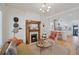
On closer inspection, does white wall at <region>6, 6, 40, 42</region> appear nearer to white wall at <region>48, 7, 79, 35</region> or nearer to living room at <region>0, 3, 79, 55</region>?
living room at <region>0, 3, 79, 55</region>

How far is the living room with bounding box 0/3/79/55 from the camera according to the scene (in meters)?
1.77

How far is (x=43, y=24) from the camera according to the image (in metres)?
1.78

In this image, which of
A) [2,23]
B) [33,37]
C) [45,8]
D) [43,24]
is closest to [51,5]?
[45,8]

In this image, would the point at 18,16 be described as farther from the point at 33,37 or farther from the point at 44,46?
the point at 44,46

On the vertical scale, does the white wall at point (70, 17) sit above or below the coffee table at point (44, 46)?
above

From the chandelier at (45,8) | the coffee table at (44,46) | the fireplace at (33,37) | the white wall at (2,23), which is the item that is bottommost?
the coffee table at (44,46)

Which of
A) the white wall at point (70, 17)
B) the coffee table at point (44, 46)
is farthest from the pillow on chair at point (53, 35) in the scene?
the white wall at point (70, 17)

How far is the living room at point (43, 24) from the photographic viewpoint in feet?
5.81

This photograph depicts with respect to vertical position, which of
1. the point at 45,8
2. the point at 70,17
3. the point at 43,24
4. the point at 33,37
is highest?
the point at 45,8

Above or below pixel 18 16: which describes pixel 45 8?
above

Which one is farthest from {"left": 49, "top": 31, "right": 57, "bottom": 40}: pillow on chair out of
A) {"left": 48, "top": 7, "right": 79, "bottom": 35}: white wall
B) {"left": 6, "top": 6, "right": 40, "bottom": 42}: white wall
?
{"left": 6, "top": 6, "right": 40, "bottom": 42}: white wall

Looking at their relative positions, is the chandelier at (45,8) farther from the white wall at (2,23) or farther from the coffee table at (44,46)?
the white wall at (2,23)
